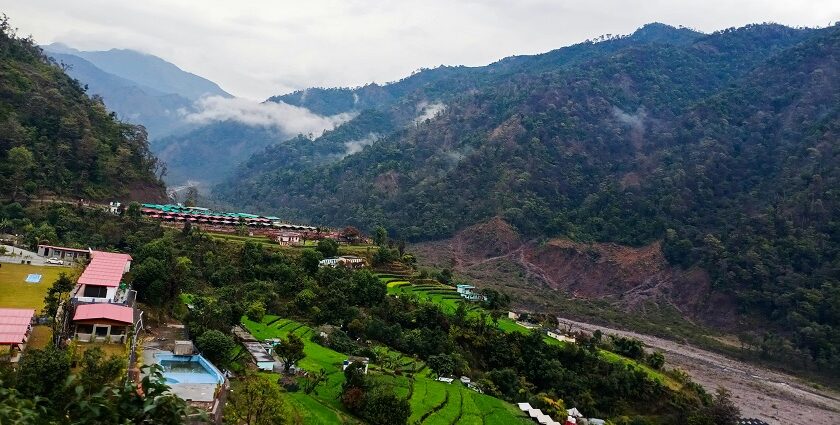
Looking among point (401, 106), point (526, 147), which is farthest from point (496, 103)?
point (401, 106)

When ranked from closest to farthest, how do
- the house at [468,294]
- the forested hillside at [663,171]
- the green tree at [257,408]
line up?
the green tree at [257,408] → the house at [468,294] → the forested hillside at [663,171]

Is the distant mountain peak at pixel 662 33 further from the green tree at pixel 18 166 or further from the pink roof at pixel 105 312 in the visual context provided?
the pink roof at pixel 105 312

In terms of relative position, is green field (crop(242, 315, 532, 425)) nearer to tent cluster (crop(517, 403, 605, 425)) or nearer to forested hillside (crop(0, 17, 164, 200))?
tent cluster (crop(517, 403, 605, 425))

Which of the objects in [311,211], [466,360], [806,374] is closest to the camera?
[466,360]

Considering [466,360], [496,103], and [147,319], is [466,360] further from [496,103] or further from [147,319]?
[496,103]

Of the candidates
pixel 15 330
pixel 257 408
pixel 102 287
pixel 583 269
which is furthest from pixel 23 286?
pixel 583 269

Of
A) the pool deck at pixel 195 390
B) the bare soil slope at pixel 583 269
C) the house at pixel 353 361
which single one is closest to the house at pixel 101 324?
the pool deck at pixel 195 390

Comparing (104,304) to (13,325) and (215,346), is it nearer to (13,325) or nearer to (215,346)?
(13,325)
